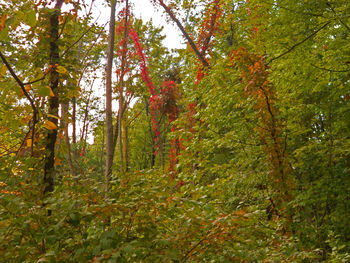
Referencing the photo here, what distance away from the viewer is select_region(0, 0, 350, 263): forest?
205cm

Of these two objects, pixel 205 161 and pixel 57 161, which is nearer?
pixel 57 161

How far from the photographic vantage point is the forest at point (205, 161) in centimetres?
205

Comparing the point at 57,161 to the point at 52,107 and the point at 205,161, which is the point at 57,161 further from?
the point at 205,161

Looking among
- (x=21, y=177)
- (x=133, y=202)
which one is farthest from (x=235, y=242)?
(x=21, y=177)

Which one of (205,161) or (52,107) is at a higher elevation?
(52,107)

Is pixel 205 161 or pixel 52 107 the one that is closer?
pixel 52 107

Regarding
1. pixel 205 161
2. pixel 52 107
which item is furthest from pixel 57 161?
pixel 205 161

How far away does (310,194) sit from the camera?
5.21 m

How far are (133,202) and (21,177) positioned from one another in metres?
1.10

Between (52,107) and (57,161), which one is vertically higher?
(52,107)

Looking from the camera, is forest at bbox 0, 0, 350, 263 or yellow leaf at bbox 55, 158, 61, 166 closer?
forest at bbox 0, 0, 350, 263

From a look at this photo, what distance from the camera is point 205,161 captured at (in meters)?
6.54

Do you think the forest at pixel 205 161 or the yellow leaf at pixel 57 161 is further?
the yellow leaf at pixel 57 161

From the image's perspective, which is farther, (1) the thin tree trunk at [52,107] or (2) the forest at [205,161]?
(1) the thin tree trunk at [52,107]
